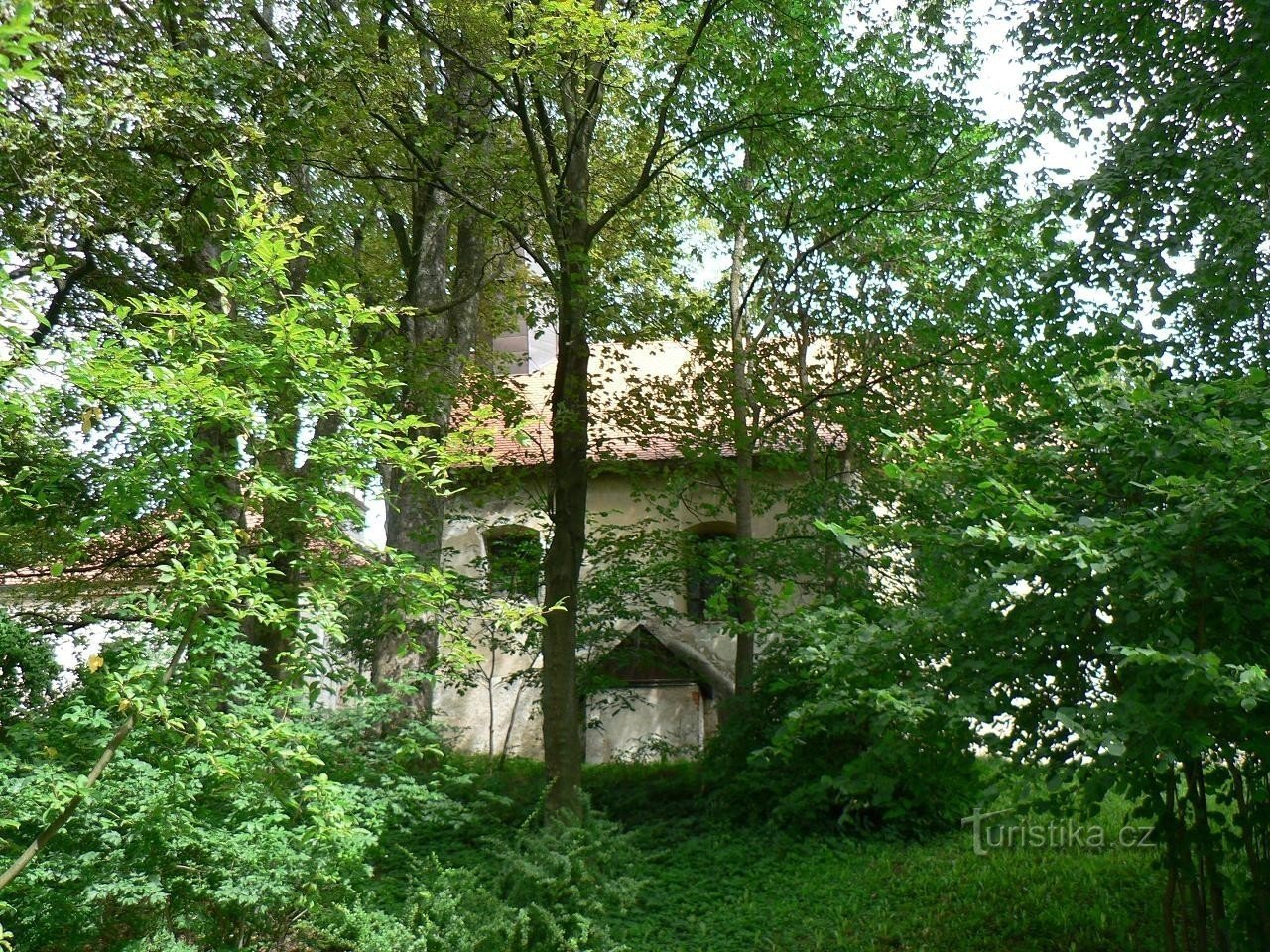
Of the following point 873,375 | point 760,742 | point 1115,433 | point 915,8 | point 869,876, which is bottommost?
point 869,876

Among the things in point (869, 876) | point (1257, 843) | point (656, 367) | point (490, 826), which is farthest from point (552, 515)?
point (656, 367)

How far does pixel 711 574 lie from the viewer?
979 cm

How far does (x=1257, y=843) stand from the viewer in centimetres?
698

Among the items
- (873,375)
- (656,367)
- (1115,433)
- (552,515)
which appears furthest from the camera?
(656,367)

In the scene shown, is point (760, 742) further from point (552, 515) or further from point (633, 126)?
point (633, 126)

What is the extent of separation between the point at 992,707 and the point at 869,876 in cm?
488

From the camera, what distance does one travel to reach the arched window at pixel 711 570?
9.02 m

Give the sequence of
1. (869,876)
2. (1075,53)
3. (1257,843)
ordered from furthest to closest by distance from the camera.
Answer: (869,876) → (1075,53) → (1257,843)

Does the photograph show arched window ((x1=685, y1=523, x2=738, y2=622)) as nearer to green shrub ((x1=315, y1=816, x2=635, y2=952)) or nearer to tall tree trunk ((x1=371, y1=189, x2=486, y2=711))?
green shrub ((x1=315, y1=816, x2=635, y2=952))

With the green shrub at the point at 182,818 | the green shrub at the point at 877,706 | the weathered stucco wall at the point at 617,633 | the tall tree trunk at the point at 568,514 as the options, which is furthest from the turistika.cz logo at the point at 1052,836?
the green shrub at the point at 182,818

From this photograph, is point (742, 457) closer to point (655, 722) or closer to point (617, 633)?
point (617, 633)

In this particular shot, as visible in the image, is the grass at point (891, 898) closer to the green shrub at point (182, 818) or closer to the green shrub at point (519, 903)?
the green shrub at point (519, 903)

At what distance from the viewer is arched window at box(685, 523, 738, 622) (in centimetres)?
902

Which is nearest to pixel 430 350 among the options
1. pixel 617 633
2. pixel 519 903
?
pixel 617 633
